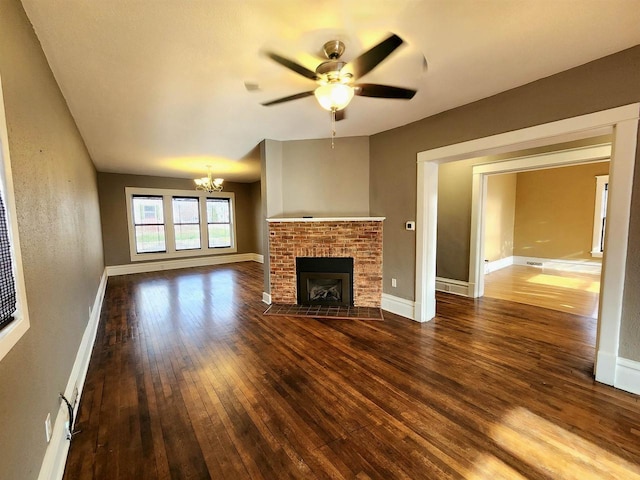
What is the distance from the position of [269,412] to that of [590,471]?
6.24 feet

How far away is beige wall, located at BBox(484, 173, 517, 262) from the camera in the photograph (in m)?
6.58

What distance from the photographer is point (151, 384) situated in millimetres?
2295

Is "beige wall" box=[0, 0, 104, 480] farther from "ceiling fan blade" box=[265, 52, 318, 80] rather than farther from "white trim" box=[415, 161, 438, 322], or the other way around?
"white trim" box=[415, 161, 438, 322]

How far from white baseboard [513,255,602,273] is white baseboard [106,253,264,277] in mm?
7619

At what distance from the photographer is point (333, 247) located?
164 inches

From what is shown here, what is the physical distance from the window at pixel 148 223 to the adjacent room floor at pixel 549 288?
319 inches

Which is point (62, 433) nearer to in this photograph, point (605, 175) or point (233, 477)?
point (233, 477)

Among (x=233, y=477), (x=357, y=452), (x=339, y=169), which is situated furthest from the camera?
(x=339, y=169)

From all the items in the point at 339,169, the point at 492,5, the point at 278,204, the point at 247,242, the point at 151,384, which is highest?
the point at 492,5

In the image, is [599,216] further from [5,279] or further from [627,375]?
[5,279]

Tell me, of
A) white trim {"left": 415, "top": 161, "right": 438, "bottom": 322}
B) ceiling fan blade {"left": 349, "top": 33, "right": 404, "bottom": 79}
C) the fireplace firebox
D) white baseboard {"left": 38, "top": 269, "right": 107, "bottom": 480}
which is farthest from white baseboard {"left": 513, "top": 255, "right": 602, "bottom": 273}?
white baseboard {"left": 38, "top": 269, "right": 107, "bottom": 480}

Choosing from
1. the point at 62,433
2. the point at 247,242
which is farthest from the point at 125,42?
the point at 247,242

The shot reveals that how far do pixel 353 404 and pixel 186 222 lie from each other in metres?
7.52

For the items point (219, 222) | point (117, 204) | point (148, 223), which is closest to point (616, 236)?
point (219, 222)
